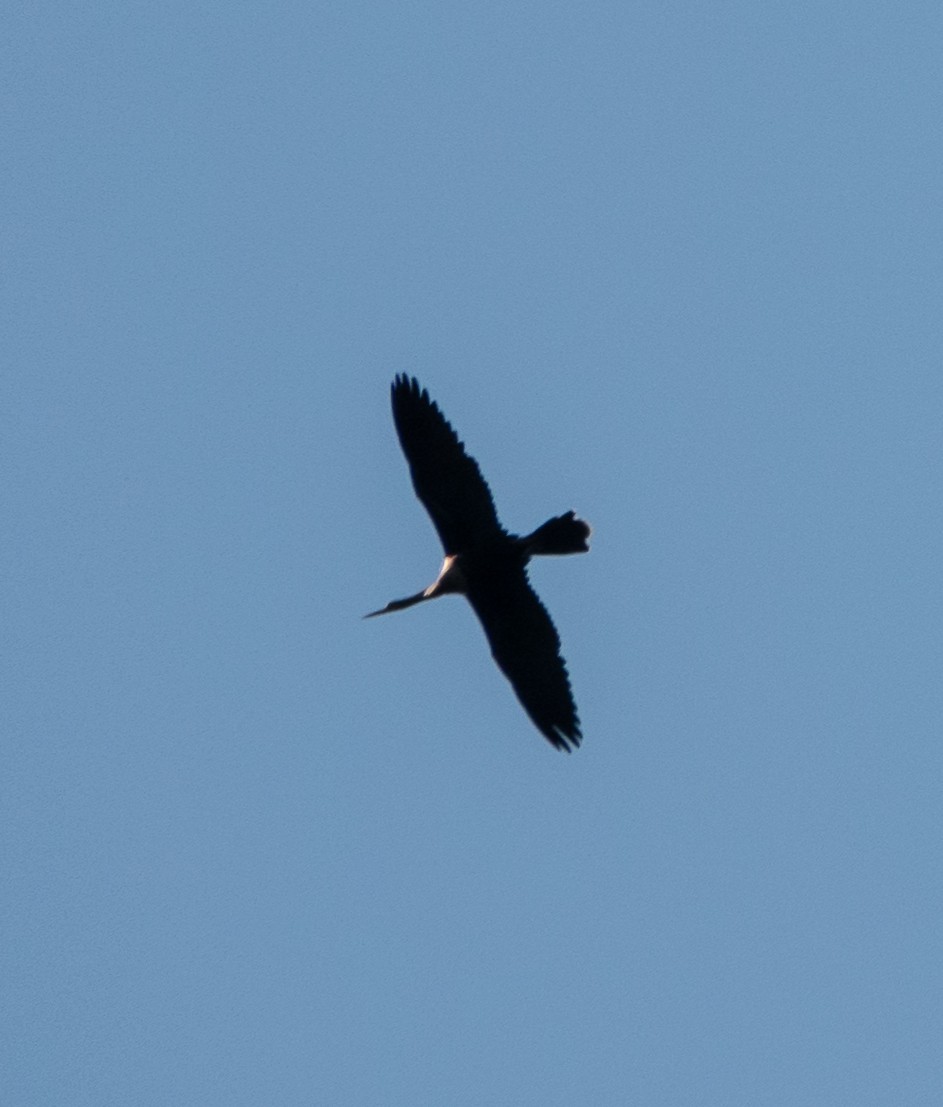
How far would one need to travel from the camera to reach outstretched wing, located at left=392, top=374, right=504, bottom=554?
76.7 ft

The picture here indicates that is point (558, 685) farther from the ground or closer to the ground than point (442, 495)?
closer to the ground

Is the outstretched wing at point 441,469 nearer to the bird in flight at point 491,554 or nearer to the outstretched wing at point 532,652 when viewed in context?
the bird in flight at point 491,554

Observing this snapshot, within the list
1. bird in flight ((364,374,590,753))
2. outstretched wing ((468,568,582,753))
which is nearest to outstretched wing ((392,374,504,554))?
bird in flight ((364,374,590,753))

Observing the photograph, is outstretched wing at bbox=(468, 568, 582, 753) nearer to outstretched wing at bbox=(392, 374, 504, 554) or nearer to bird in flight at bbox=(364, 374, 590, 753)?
bird in flight at bbox=(364, 374, 590, 753)

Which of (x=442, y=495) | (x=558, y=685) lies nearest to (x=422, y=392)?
(x=442, y=495)

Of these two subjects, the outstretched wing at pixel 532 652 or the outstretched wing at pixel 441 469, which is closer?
the outstretched wing at pixel 441 469

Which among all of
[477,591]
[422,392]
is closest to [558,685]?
[477,591]

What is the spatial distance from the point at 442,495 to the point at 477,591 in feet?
2.77

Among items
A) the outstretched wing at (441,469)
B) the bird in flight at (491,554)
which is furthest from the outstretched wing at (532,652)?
the outstretched wing at (441,469)

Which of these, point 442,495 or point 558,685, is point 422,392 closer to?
point 442,495

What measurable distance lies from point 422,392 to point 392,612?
6.85 ft

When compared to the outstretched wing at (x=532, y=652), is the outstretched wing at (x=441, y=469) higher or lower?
higher

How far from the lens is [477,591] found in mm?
23812

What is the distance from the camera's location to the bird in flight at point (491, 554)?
23.4 meters
